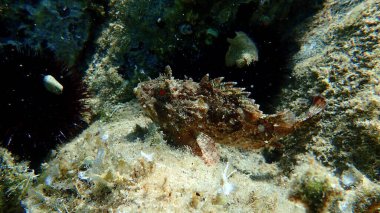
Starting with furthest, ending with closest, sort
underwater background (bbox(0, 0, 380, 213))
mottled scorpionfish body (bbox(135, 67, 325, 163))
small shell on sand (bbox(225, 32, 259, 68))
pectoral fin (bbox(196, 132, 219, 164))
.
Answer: small shell on sand (bbox(225, 32, 259, 68)) < mottled scorpionfish body (bbox(135, 67, 325, 163)) < pectoral fin (bbox(196, 132, 219, 164)) < underwater background (bbox(0, 0, 380, 213))

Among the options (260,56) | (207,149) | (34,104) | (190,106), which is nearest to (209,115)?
(190,106)

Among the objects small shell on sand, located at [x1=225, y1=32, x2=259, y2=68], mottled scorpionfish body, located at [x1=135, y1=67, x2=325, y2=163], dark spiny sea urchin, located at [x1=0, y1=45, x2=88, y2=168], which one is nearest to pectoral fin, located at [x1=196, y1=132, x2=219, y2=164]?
mottled scorpionfish body, located at [x1=135, y1=67, x2=325, y2=163]

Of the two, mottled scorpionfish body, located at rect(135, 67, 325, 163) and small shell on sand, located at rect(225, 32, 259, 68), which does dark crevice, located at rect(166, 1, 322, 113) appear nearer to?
small shell on sand, located at rect(225, 32, 259, 68)

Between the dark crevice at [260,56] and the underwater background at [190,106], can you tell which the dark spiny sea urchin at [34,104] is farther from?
the dark crevice at [260,56]

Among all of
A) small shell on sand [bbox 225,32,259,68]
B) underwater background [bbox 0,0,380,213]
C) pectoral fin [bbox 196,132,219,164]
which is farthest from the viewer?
small shell on sand [bbox 225,32,259,68]

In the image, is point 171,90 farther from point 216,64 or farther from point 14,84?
point 14,84

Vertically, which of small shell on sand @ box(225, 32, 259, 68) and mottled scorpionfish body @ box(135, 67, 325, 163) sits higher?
small shell on sand @ box(225, 32, 259, 68)
